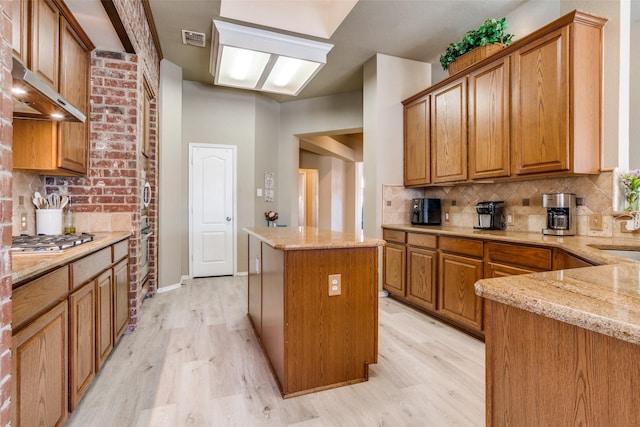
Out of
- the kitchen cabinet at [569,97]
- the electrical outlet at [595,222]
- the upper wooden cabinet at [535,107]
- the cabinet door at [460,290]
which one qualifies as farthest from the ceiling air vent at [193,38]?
the electrical outlet at [595,222]

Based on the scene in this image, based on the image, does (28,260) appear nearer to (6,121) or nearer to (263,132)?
(6,121)

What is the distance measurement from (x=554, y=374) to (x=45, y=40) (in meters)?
3.04

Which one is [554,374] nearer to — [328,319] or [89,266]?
[328,319]

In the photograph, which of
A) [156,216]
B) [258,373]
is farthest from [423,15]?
[156,216]

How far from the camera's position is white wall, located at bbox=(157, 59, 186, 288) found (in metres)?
4.20

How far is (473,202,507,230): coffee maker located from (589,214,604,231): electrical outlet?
2.52 ft

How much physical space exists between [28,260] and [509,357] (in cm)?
183

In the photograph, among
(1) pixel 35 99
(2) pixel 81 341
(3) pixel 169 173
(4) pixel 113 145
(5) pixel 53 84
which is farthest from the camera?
(3) pixel 169 173

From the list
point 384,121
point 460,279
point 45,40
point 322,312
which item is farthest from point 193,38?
point 460,279

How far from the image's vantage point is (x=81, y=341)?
5.78 ft

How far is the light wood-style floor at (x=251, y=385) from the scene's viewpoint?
176 centimetres

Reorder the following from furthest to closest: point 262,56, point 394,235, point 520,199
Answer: point 394,235 < point 262,56 < point 520,199

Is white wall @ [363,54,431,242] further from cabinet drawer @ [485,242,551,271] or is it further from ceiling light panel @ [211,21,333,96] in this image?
cabinet drawer @ [485,242,551,271]

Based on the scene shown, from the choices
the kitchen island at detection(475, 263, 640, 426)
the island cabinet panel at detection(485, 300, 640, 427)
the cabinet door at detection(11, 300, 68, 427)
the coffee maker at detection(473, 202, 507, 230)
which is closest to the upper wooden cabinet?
the coffee maker at detection(473, 202, 507, 230)
